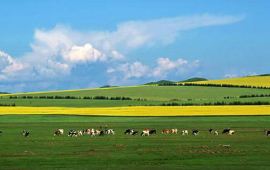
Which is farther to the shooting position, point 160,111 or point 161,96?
point 161,96

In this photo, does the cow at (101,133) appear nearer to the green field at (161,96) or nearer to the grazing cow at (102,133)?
the grazing cow at (102,133)

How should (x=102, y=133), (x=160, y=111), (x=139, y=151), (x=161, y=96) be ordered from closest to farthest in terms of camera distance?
(x=139, y=151), (x=102, y=133), (x=160, y=111), (x=161, y=96)

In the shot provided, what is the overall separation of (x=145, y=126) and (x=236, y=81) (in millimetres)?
86551

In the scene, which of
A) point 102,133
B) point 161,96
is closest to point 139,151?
point 102,133

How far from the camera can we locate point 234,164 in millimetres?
34656

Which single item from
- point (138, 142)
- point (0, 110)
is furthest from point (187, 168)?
point (0, 110)

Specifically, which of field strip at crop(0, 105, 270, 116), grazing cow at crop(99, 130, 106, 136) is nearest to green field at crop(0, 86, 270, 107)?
field strip at crop(0, 105, 270, 116)

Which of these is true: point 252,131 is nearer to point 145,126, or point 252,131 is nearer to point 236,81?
point 145,126

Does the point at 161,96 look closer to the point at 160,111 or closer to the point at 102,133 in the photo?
the point at 160,111

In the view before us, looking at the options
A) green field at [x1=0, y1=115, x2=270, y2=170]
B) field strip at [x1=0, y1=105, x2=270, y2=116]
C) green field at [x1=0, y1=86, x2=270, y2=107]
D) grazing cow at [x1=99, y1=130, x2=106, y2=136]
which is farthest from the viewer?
green field at [x1=0, y1=86, x2=270, y2=107]

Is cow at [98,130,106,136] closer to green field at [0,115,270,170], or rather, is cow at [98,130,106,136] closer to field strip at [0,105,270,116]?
green field at [0,115,270,170]

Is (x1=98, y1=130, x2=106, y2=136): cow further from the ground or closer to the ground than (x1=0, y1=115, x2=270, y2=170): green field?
further from the ground

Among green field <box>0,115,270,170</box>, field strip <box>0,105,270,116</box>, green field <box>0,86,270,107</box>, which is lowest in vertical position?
green field <box>0,115,270,170</box>

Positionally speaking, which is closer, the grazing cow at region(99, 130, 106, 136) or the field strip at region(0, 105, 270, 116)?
the grazing cow at region(99, 130, 106, 136)
